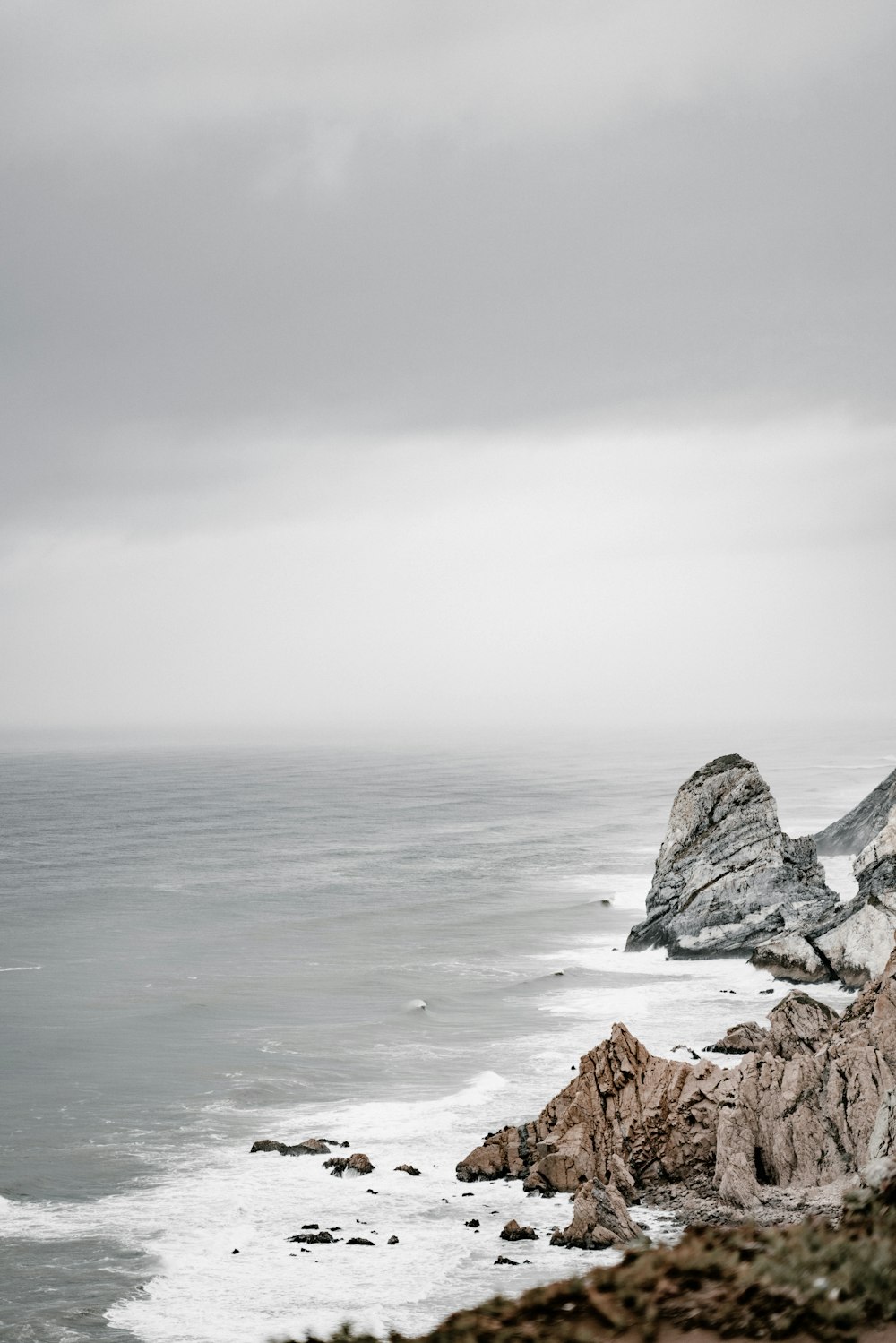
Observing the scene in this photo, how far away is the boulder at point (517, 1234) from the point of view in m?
31.1

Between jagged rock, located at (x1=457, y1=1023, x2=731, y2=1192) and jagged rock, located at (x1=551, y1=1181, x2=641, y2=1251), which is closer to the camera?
jagged rock, located at (x1=551, y1=1181, x2=641, y2=1251)

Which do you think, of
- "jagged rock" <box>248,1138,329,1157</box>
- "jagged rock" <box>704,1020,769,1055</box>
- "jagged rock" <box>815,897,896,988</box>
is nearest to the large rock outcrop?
"jagged rock" <box>248,1138,329,1157</box>

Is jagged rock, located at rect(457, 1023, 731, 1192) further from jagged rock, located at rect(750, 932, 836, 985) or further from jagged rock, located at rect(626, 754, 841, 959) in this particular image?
jagged rock, located at rect(626, 754, 841, 959)

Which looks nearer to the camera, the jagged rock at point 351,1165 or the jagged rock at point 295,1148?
the jagged rock at point 351,1165

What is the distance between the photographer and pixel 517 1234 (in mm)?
31156

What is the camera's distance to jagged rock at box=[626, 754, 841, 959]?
69438mm

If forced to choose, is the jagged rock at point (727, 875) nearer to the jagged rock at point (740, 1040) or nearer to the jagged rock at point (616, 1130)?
the jagged rock at point (740, 1040)

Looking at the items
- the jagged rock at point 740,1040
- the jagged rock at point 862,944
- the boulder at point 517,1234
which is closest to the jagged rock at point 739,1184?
the boulder at point 517,1234

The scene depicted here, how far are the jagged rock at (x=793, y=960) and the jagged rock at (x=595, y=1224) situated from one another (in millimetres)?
31667

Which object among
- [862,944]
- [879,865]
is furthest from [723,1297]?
[879,865]

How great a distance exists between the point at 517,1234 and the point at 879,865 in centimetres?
4144

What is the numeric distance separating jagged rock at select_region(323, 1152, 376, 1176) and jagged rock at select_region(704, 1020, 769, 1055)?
1660 centimetres

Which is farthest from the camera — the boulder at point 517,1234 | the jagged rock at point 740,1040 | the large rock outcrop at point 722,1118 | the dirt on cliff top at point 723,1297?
the jagged rock at point 740,1040

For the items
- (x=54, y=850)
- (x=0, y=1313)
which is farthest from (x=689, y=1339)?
(x=54, y=850)
